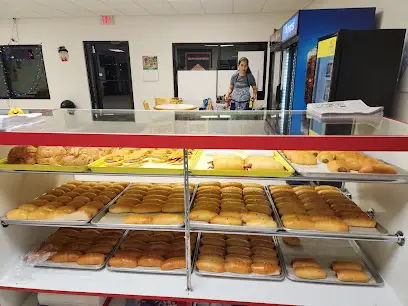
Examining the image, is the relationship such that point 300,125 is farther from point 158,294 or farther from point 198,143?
point 158,294

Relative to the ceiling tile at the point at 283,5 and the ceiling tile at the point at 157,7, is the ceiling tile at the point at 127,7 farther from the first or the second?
the ceiling tile at the point at 283,5

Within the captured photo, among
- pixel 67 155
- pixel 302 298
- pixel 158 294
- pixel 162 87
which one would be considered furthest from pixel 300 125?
pixel 162 87

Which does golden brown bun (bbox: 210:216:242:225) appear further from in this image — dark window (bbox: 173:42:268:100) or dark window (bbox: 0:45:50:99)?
dark window (bbox: 0:45:50:99)

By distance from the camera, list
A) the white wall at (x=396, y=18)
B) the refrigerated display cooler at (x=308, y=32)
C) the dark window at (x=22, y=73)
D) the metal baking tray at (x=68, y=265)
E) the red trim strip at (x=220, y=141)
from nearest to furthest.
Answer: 1. the red trim strip at (x=220, y=141)
2. the metal baking tray at (x=68, y=265)
3. the white wall at (x=396, y=18)
4. the refrigerated display cooler at (x=308, y=32)
5. the dark window at (x=22, y=73)

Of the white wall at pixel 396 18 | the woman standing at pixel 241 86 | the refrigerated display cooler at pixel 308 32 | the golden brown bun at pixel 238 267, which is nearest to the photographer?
the golden brown bun at pixel 238 267

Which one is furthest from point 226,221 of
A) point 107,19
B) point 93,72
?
point 93,72

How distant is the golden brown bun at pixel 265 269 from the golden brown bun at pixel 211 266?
188mm

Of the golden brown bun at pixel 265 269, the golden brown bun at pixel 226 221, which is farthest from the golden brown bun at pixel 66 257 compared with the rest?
the golden brown bun at pixel 265 269

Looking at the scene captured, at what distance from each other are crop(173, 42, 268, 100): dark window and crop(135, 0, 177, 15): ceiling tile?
80 cm

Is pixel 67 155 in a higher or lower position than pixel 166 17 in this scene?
lower

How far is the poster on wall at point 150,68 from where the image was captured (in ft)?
21.8

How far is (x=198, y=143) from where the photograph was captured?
4.14 ft

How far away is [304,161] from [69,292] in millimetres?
1529

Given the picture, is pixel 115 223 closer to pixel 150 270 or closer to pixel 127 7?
pixel 150 270
